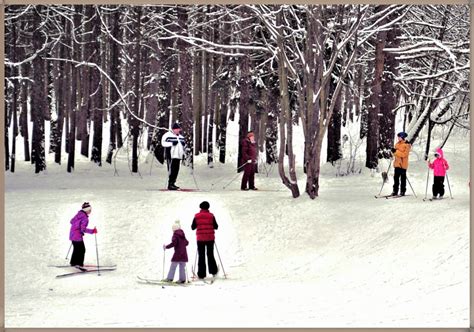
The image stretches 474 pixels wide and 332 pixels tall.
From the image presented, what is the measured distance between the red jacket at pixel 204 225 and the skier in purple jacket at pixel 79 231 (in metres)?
2.01

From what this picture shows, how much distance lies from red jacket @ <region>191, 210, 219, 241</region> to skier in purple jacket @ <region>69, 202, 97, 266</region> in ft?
6.58

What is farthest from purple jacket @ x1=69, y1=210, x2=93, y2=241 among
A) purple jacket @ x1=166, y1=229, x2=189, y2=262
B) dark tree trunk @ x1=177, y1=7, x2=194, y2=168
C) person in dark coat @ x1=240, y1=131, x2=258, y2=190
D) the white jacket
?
dark tree trunk @ x1=177, y1=7, x2=194, y2=168

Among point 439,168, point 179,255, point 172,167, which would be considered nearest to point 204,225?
point 179,255

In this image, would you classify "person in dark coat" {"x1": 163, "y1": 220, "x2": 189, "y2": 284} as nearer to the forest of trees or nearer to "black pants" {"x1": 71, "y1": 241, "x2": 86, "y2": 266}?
"black pants" {"x1": 71, "y1": 241, "x2": 86, "y2": 266}

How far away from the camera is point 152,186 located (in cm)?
2061

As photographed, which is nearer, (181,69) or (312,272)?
(312,272)

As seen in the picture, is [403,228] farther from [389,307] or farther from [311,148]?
[389,307]

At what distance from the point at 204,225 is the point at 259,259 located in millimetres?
1977

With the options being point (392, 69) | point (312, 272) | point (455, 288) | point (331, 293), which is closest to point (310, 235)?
point (312, 272)

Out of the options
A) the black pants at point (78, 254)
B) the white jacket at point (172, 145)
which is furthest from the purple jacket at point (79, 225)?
the white jacket at point (172, 145)

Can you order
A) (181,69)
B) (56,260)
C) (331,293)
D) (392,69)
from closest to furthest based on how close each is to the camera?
(331,293) < (56,260) < (392,69) < (181,69)

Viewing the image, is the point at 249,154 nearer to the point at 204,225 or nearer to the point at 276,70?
the point at 276,70

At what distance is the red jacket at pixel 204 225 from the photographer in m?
12.4

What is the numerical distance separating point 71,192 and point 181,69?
7643mm
